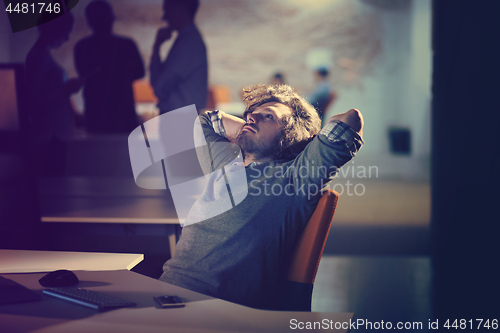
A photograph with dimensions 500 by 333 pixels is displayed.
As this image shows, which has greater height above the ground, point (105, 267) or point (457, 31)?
point (457, 31)

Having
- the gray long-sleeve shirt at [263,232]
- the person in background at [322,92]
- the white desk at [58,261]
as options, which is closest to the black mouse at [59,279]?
the white desk at [58,261]

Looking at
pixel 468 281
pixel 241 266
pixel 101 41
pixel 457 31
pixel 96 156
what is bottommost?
pixel 468 281

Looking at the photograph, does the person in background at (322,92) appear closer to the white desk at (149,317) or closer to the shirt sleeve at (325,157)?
the shirt sleeve at (325,157)

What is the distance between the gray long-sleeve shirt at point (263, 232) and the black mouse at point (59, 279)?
38 centimetres

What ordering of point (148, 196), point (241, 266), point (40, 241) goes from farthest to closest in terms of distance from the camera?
point (148, 196)
point (40, 241)
point (241, 266)

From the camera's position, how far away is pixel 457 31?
290 centimetres

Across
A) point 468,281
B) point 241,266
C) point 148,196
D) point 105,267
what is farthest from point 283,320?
point 468,281

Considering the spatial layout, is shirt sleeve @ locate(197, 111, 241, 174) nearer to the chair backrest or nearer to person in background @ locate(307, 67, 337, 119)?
the chair backrest

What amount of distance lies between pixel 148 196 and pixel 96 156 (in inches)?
86.9

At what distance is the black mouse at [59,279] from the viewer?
3.29 ft

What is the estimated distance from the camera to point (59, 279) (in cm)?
101

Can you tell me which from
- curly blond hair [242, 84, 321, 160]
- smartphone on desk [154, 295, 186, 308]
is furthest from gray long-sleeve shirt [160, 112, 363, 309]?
smartphone on desk [154, 295, 186, 308]

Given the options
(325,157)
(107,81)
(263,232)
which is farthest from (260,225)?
(107,81)

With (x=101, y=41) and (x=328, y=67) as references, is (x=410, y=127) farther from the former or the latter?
(x=101, y=41)
